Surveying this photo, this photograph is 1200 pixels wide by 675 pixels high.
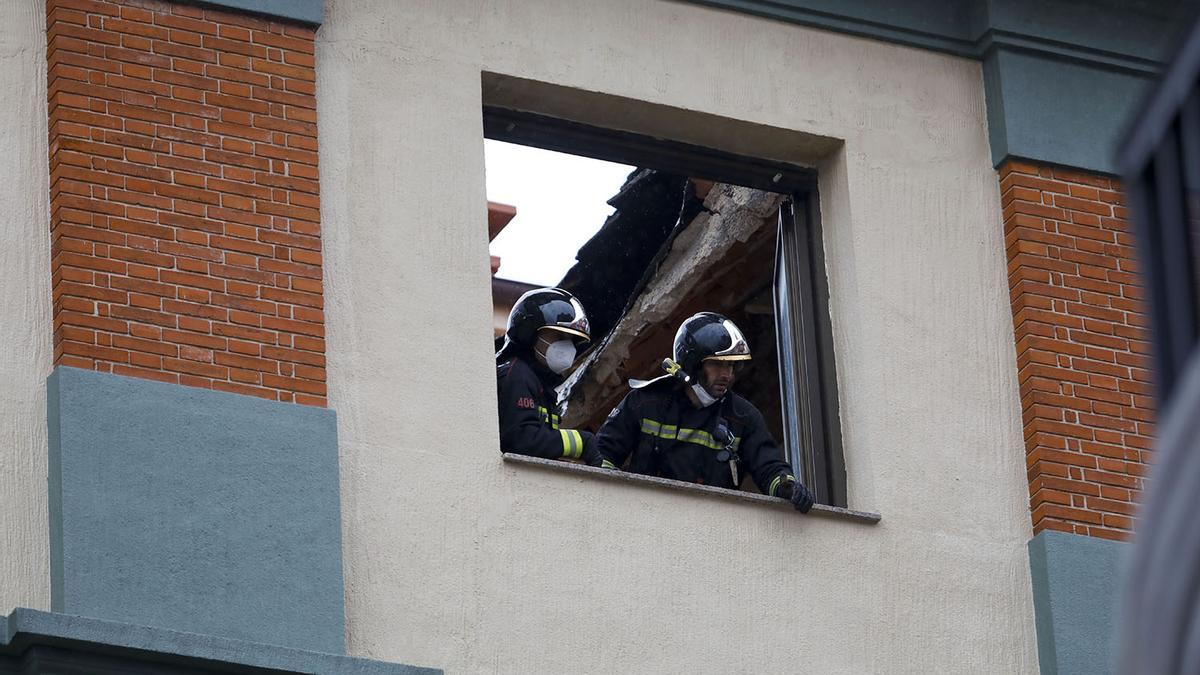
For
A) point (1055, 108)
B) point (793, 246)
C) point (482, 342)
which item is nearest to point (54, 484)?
point (482, 342)

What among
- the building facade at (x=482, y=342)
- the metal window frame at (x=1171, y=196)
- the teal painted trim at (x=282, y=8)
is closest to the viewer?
the metal window frame at (x=1171, y=196)

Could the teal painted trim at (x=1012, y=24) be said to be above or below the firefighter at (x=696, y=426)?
above

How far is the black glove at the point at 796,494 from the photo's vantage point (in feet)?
34.8

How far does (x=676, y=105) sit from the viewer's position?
449 inches

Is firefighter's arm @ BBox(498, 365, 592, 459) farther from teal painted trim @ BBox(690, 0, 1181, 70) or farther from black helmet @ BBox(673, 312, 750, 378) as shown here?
teal painted trim @ BBox(690, 0, 1181, 70)

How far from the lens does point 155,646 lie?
8844 mm

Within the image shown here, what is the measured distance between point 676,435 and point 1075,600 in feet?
6.15

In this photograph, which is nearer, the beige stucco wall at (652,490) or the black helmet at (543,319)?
the beige stucco wall at (652,490)

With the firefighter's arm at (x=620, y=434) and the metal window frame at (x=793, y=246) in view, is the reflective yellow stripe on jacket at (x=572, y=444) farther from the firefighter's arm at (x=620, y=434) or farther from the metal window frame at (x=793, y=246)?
the metal window frame at (x=793, y=246)

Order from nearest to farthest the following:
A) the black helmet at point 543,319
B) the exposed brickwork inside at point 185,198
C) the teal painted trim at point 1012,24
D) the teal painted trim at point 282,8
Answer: the exposed brickwork inside at point 185,198 → the teal painted trim at point 282,8 → the black helmet at point 543,319 → the teal painted trim at point 1012,24

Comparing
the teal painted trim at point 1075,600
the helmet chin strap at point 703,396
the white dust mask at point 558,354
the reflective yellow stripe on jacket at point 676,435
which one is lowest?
the teal painted trim at point 1075,600

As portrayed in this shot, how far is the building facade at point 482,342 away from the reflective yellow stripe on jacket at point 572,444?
1.18 feet

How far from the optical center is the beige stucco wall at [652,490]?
10.0 metres

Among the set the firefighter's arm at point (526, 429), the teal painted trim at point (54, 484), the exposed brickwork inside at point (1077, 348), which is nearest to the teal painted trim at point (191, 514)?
the teal painted trim at point (54, 484)
